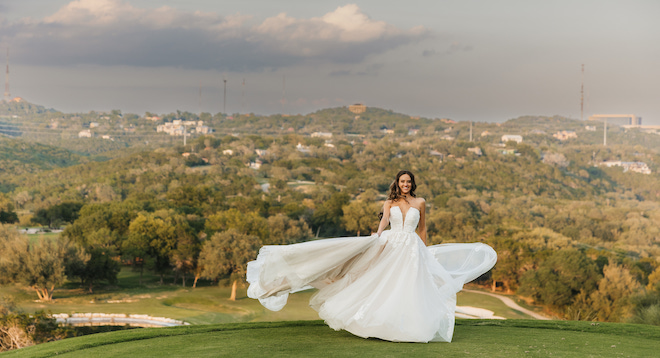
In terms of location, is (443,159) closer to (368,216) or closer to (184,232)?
(368,216)

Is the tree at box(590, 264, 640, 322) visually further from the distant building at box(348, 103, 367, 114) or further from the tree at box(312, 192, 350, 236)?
the distant building at box(348, 103, 367, 114)

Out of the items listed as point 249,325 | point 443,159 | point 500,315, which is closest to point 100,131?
point 443,159

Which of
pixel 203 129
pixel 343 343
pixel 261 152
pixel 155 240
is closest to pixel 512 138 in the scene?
pixel 261 152

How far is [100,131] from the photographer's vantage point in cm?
13538

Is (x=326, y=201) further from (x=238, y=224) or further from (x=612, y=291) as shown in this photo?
(x=612, y=291)

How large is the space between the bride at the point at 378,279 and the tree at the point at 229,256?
2543cm

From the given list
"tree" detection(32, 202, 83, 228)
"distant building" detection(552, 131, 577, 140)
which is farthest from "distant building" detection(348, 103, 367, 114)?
"tree" detection(32, 202, 83, 228)

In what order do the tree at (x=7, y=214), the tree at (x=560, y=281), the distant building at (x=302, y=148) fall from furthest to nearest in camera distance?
the distant building at (x=302, y=148), the tree at (x=7, y=214), the tree at (x=560, y=281)

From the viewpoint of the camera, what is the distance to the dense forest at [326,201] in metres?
32.5

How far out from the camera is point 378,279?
6.44 meters

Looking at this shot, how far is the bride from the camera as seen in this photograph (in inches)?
242

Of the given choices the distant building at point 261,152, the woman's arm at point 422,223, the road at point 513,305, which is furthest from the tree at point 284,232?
the distant building at point 261,152

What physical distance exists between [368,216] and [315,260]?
47.6 m

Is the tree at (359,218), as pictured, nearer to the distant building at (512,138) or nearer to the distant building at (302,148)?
the distant building at (302,148)
